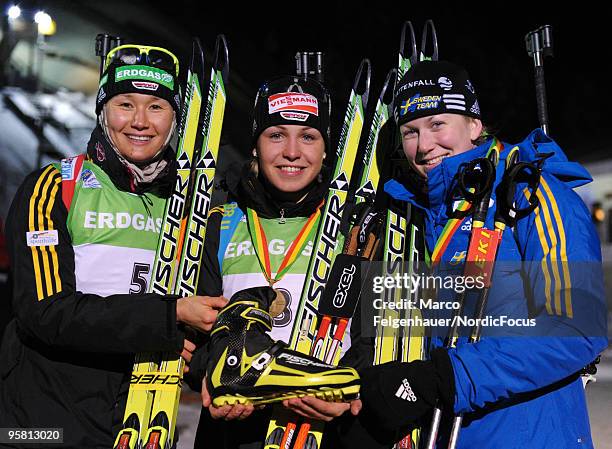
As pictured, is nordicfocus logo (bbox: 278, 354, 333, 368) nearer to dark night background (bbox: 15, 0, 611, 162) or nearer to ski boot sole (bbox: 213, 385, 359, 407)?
ski boot sole (bbox: 213, 385, 359, 407)

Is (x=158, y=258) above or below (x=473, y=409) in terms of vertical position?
above

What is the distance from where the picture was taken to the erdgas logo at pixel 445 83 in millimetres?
2611

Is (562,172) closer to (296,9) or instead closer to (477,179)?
(477,179)

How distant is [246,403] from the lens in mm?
2383

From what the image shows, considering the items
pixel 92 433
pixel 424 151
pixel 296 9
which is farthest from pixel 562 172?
pixel 296 9

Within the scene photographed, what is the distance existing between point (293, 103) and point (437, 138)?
23.5 inches

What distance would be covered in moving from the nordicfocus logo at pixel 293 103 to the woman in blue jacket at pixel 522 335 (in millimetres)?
631

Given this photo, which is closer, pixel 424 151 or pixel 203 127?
pixel 424 151

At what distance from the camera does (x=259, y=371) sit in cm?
237

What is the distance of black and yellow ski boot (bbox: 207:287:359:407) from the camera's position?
2.32 meters

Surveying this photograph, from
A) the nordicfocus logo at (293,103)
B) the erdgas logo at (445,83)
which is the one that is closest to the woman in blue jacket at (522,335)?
the erdgas logo at (445,83)

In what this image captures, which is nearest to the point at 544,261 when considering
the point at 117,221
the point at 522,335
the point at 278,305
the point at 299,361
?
the point at 522,335

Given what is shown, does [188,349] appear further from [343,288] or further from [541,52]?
[541,52]

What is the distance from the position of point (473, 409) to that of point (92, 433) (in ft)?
4.22
